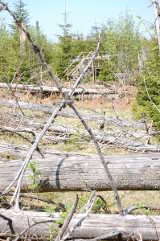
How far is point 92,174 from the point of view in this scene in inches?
134

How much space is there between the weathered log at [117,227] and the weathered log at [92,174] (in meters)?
0.74

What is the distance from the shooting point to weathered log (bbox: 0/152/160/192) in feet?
11.0

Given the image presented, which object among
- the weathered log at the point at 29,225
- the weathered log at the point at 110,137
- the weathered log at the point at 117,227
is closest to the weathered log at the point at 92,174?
the weathered log at the point at 29,225

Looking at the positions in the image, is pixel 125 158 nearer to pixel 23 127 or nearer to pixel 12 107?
pixel 23 127

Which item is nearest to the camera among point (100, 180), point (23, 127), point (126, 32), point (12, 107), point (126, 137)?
point (100, 180)

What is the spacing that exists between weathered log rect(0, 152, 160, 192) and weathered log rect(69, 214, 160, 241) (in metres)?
0.74

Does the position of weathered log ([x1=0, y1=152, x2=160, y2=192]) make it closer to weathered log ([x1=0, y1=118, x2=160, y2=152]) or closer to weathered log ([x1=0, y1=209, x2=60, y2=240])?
weathered log ([x1=0, y1=209, x2=60, y2=240])

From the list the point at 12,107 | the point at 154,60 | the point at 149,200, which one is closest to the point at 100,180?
the point at 149,200

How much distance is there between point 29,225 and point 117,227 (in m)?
0.66

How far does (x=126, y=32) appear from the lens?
26.8 meters

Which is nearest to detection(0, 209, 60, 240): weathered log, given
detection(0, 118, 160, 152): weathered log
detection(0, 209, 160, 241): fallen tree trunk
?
detection(0, 209, 160, 241): fallen tree trunk

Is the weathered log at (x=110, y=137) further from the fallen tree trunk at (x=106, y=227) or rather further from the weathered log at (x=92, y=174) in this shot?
the fallen tree trunk at (x=106, y=227)

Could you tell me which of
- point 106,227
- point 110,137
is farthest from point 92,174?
point 110,137

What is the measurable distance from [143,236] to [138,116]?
8.03m
